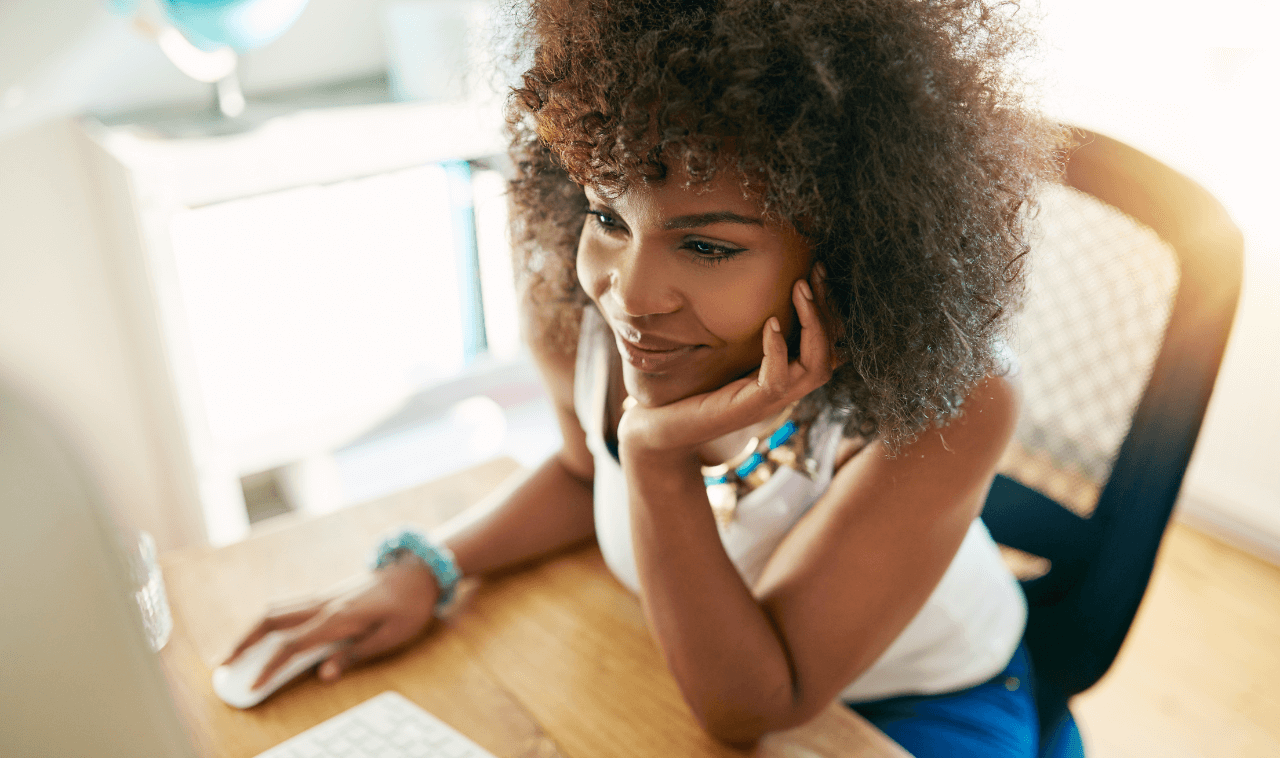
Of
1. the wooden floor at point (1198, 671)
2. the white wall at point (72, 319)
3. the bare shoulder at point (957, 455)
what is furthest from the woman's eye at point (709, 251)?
the white wall at point (72, 319)

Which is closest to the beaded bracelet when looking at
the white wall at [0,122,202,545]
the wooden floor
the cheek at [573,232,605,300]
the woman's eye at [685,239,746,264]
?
the cheek at [573,232,605,300]

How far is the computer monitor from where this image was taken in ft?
0.71

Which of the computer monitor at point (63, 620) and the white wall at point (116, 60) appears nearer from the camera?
the computer monitor at point (63, 620)

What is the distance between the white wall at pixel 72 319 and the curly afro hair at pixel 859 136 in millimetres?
1523

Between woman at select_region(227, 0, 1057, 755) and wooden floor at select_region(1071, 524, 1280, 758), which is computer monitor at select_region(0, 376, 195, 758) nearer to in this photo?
woman at select_region(227, 0, 1057, 755)

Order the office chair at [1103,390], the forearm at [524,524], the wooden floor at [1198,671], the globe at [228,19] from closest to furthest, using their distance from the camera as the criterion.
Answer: the office chair at [1103,390]
the forearm at [524,524]
the globe at [228,19]
the wooden floor at [1198,671]

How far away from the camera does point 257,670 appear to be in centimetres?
78

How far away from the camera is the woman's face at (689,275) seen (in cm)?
63

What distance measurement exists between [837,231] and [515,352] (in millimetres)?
1615

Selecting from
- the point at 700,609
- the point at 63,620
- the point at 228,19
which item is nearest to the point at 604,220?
the point at 700,609

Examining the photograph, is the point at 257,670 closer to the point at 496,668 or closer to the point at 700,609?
the point at 496,668

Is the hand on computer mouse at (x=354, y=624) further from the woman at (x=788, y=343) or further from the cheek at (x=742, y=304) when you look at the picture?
the cheek at (x=742, y=304)

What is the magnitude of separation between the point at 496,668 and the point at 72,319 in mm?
1575

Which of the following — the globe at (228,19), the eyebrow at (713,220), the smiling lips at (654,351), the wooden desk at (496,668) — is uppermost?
the globe at (228,19)
